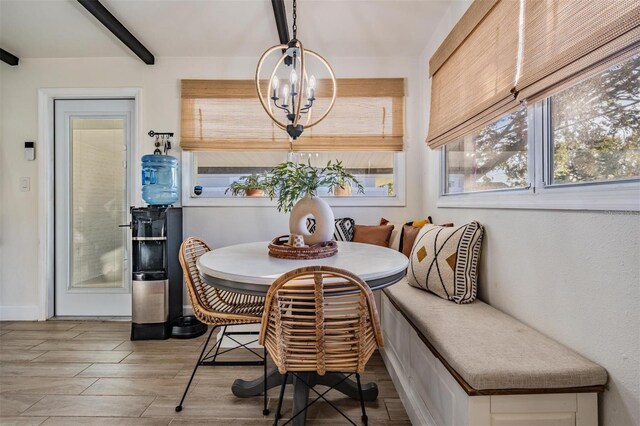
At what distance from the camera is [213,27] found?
255cm

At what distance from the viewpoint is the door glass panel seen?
3.10 m

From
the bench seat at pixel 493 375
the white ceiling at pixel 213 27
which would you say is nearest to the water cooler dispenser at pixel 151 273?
the white ceiling at pixel 213 27

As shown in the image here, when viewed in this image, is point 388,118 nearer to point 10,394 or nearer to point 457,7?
point 457,7

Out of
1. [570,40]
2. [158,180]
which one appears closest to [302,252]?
[570,40]

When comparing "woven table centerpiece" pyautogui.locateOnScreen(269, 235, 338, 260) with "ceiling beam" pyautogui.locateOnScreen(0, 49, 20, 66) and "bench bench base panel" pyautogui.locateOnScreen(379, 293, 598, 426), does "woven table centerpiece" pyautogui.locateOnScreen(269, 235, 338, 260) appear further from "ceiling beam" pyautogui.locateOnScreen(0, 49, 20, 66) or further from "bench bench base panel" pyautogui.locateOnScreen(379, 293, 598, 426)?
"ceiling beam" pyautogui.locateOnScreen(0, 49, 20, 66)

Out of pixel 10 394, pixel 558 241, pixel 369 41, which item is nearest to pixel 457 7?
pixel 369 41

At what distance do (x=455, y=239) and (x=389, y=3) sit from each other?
1740 millimetres

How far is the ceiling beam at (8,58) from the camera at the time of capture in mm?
2857

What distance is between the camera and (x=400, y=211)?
3.07 m

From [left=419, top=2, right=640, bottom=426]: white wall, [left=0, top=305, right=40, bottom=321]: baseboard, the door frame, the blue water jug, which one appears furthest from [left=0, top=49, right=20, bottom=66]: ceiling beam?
[left=419, top=2, right=640, bottom=426]: white wall

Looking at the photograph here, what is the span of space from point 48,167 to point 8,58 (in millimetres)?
1040

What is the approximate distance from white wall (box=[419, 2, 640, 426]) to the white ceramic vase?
91 centimetres

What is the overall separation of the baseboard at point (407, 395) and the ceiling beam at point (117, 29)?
309 centimetres

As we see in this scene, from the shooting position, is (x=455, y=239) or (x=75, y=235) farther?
(x=75, y=235)
